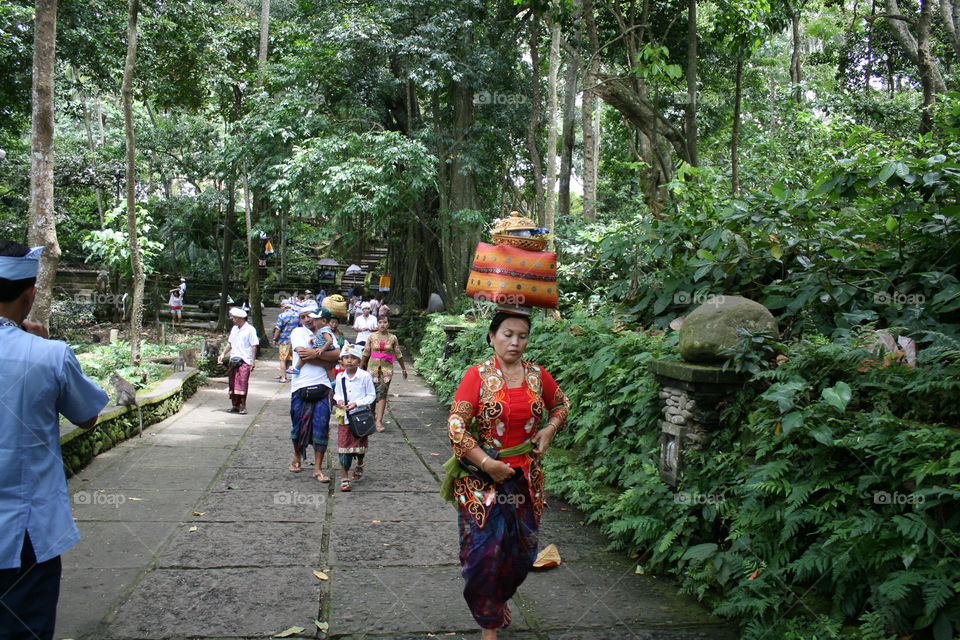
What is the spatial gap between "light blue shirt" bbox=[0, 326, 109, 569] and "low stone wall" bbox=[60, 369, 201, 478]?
2.80 metres

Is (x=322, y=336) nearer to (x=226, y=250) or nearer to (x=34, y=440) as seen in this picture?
(x=34, y=440)

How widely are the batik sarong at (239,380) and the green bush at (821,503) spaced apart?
659 centimetres

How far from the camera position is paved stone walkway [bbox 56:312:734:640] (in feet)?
11.2

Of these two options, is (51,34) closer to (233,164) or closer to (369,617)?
(369,617)

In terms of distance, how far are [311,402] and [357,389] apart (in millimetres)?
443

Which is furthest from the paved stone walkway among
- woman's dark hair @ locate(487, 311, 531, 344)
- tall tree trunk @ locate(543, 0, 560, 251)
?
tall tree trunk @ locate(543, 0, 560, 251)

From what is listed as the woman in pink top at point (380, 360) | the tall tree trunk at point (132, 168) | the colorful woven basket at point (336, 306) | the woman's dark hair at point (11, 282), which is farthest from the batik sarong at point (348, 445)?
the tall tree trunk at point (132, 168)

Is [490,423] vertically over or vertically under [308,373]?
over

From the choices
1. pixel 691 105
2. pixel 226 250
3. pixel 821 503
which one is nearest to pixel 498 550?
pixel 821 503

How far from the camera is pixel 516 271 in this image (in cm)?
355

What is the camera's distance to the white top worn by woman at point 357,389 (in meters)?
6.34

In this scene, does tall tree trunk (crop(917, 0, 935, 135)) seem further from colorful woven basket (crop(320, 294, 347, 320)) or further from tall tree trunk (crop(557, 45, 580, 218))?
tall tree trunk (crop(557, 45, 580, 218))

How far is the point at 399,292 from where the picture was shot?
78.1 ft

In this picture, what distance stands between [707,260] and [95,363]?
9.06 meters
